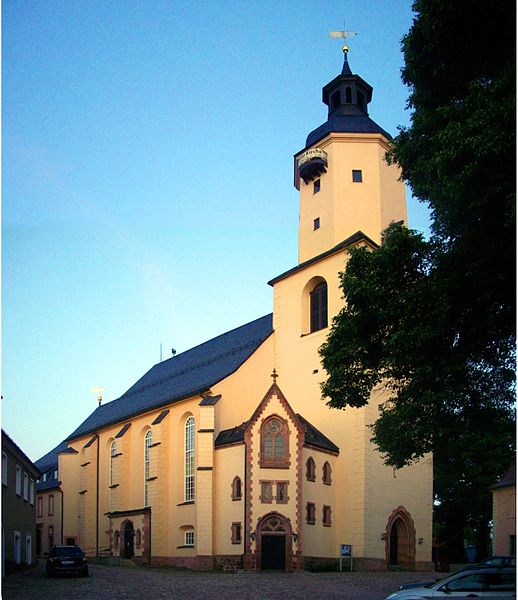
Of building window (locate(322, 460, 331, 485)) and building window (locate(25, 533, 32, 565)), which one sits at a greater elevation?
building window (locate(322, 460, 331, 485))

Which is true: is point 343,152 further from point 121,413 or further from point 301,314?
point 121,413

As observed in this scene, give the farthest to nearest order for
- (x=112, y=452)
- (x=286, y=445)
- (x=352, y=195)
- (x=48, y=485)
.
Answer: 1. (x=48, y=485)
2. (x=112, y=452)
3. (x=352, y=195)
4. (x=286, y=445)

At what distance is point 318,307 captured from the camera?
4556 cm

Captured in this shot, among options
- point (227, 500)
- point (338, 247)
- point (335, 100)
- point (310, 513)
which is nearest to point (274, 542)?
point (310, 513)

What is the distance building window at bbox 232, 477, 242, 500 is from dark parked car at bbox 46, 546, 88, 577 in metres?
10.1

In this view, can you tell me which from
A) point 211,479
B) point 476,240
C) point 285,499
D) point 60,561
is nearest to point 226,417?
point 211,479

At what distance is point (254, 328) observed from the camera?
52.6 metres

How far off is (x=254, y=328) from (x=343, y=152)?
45.0ft

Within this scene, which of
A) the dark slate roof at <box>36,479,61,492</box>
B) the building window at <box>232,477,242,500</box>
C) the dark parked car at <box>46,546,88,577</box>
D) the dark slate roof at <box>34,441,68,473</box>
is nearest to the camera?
the dark parked car at <box>46,546,88,577</box>

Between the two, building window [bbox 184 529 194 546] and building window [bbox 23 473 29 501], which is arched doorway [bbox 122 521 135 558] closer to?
building window [bbox 184 529 194 546]

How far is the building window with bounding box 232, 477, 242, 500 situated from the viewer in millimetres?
39566

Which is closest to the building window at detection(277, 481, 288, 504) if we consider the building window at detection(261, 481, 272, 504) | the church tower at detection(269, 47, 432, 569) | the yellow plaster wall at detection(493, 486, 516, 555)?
the building window at detection(261, 481, 272, 504)

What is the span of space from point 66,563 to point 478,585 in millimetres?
20518

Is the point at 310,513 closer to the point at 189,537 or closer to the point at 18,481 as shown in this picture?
the point at 189,537
